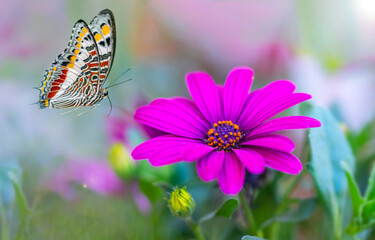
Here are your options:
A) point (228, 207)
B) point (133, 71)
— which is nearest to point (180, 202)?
point (228, 207)

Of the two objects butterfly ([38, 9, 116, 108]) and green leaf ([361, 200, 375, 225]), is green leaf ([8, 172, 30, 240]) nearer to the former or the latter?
butterfly ([38, 9, 116, 108])

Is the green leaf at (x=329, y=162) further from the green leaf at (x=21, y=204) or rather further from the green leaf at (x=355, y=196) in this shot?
the green leaf at (x=21, y=204)

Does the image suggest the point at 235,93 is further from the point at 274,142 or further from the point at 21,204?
the point at 21,204

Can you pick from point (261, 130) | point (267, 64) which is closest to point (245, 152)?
point (261, 130)

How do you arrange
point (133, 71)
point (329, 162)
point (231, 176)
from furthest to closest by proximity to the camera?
point (133, 71) < point (329, 162) < point (231, 176)

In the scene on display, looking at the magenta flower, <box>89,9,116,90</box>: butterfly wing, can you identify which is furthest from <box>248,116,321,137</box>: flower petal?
<box>89,9,116,90</box>: butterfly wing
